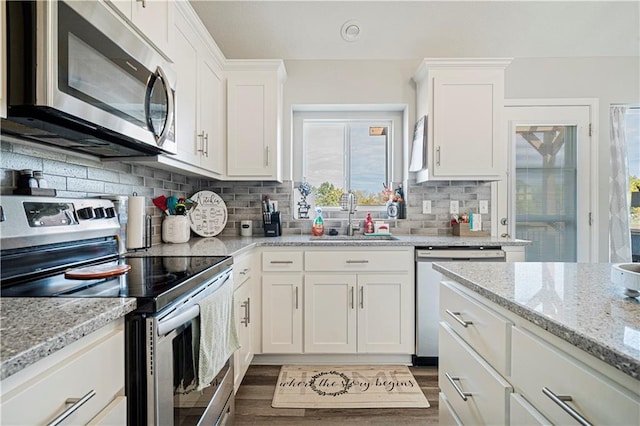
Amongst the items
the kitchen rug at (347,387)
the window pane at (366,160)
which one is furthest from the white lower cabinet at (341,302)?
the window pane at (366,160)

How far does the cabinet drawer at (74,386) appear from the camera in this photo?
57 centimetres

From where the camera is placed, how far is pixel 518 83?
9.91 ft

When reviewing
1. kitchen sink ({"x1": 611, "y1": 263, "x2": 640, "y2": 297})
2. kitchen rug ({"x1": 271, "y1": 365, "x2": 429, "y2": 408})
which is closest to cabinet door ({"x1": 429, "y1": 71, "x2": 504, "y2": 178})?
kitchen rug ({"x1": 271, "y1": 365, "x2": 429, "y2": 408})

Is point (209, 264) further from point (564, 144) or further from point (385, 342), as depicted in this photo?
point (564, 144)

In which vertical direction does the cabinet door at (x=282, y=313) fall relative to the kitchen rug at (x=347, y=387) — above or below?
above

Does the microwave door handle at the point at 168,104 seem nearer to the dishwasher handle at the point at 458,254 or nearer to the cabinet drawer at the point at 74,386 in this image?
the cabinet drawer at the point at 74,386

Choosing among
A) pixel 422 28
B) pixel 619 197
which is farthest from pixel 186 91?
pixel 619 197

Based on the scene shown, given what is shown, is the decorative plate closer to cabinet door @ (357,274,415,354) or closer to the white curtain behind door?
cabinet door @ (357,274,415,354)

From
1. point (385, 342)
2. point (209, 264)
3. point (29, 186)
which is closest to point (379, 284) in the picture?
point (385, 342)

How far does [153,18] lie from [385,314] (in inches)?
88.1

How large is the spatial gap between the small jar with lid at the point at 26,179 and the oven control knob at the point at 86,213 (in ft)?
0.70

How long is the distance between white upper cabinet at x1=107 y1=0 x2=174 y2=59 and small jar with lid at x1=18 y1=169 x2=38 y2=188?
0.68m

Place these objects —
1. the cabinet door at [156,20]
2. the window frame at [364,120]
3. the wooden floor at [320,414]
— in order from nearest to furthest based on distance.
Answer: the cabinet door at [156,20] → the wooden floor at [320,414] → the window frame at [364,120]

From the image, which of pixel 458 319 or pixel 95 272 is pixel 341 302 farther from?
pixel 95 272
